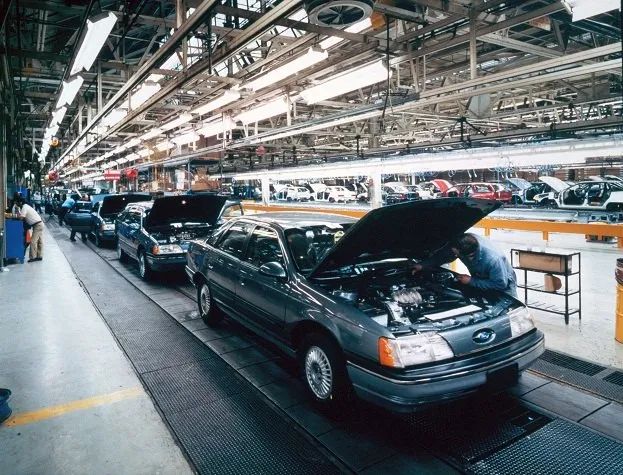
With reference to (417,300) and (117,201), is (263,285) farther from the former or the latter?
(117,201)

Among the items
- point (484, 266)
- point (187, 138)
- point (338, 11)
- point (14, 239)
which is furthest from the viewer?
point (187, 138)

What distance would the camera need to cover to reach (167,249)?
24.4ft

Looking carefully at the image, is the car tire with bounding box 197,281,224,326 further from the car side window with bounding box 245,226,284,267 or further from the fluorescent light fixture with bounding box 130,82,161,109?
the fluorescent light fixture with bounding box 130,82,161,109

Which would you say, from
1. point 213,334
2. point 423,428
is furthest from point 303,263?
point 213,334

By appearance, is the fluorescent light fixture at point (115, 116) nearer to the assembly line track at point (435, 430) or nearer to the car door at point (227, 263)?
the car door at point (227, 263)

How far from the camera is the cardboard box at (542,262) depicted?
5000 millimetres

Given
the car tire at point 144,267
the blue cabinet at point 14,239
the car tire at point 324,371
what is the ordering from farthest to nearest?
the blue cabinet at point 14,239
the car tire at point 144,267
the car tire at point 324,371

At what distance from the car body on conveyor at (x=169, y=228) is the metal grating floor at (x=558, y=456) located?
6.09 metres

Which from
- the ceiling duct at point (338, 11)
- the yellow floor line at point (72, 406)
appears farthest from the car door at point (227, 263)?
the ceiling duct at point (338, 11)

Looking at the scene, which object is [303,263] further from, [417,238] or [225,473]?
[225,473]

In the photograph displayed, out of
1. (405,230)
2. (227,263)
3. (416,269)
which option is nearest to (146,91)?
(227,263)

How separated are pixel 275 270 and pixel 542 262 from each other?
3.67 metres

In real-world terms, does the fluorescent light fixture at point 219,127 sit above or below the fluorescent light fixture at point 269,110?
above

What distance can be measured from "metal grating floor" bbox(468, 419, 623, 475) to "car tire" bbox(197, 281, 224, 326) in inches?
139
